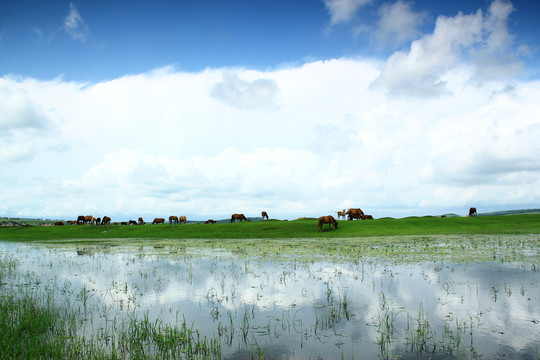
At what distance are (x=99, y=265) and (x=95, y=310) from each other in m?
11.5

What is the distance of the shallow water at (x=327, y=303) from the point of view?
811 cm

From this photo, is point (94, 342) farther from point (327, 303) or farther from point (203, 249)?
point (203, 249)

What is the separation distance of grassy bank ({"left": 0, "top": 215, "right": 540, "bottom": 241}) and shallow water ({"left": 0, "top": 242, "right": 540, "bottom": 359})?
26.4 m

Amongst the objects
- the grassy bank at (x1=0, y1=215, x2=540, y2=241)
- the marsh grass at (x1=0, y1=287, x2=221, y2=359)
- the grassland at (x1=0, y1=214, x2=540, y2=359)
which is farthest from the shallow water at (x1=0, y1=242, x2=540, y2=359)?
the grassy bank at (x1=0, y1=215, x2=540, y2=241)

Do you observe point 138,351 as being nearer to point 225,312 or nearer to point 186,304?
point 225,312

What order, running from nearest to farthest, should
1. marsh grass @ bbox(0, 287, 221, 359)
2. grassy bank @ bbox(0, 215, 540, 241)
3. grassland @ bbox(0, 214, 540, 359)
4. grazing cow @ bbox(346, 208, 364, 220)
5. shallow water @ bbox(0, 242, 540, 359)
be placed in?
marsh grass @ bbox(0, 287, 221, 359), grassland @ bbox(0, 214, 540, 359), shallow water @ bbox(0, 242, 540, 359), grassy bank @ bbox(0, 215, 540, 241), grazing cow @ bbox(346, 208, 364, 220)

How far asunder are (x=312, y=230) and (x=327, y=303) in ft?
120

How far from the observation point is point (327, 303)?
11562 millimetres

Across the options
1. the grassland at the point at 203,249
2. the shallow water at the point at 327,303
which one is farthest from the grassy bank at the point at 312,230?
the shallow water at the point at 327,303

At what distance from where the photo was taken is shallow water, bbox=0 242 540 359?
26.6ft

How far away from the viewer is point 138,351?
7.31m

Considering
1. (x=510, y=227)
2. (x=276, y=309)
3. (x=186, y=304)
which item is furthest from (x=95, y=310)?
(x=510, y=227)

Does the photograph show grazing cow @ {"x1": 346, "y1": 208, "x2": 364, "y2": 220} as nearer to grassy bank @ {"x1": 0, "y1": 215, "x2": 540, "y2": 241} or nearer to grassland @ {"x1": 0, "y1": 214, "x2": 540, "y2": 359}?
grassy bank @ {"x1": 0, "y1": 215, "x2": 540, "y2": 241}

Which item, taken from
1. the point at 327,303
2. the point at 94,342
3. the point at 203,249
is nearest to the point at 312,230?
the point at 203,249
